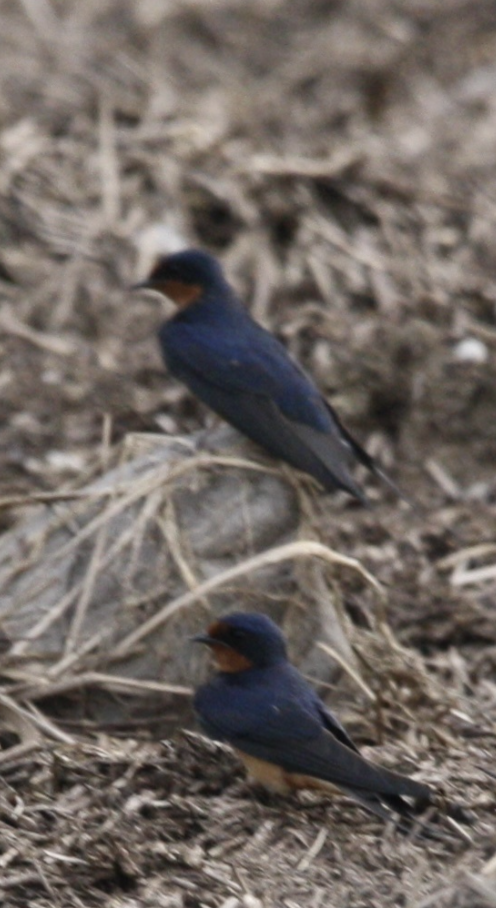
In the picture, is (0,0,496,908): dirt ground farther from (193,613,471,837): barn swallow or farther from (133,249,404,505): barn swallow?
(133,249,404,505): barn swallow

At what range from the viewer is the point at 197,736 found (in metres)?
5.40

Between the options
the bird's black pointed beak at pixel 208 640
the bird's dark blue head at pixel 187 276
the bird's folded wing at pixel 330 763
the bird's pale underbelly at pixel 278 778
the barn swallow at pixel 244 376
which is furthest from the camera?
the bird's dark blue head at pixel 187 276

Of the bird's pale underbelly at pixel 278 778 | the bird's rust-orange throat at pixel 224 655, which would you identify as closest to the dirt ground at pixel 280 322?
the bird's pale underbelly at pixel 278 778

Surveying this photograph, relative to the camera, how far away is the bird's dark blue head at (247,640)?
5242mm

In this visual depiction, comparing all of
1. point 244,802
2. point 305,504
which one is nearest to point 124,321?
point 305,504

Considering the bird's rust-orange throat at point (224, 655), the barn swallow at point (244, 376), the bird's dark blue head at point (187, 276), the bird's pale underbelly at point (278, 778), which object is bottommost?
the bird's pale underbelly at point (278, 778)

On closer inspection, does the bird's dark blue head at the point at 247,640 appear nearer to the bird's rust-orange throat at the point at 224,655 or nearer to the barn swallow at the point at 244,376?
the bird's rust-orange throat at the point at 224,655

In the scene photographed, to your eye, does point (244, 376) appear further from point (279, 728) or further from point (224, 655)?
point (279, 728)

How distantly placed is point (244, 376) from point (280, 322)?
5.69ft

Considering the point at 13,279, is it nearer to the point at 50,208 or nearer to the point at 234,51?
the point at 50,208

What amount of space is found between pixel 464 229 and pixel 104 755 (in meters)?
4.64

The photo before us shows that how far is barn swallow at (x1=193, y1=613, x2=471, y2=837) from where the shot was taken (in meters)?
4.82

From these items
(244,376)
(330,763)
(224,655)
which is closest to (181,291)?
(244,376)

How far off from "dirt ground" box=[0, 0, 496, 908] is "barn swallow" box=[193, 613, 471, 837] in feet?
0.36
